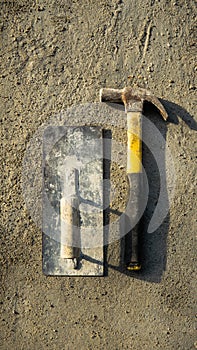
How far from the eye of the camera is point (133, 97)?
1.69 m

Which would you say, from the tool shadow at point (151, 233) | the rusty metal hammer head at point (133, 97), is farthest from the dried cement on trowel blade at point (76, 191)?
the rusty metal hammer head at point (133, 97)

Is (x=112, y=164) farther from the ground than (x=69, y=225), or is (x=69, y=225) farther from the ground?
(x=112, y=164)

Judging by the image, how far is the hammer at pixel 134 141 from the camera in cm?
168

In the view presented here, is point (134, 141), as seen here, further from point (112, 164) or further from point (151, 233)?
point (151, 233)

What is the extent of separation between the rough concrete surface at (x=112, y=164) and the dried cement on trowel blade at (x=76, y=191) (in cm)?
5

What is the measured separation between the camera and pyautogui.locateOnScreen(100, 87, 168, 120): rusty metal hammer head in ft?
5.54

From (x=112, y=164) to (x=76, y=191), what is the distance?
0.63 ft

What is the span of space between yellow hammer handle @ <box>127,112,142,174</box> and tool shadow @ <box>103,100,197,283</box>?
0.07m

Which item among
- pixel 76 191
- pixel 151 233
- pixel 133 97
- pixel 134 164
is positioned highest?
pixel 133 97


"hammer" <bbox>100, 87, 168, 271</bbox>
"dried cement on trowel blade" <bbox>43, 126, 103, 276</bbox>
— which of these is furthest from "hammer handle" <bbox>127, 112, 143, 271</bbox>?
"dried cement on trowel blade" <bbox>43, 126, 103, 276</bbox>

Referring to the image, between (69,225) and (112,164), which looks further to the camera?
(112,164)

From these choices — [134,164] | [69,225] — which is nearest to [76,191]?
[69,225]

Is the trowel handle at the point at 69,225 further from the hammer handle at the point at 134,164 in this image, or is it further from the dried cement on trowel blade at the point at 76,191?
the hammer handle at the point at 134,164

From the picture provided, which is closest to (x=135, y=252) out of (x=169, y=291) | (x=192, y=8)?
(x=169, y=291)
